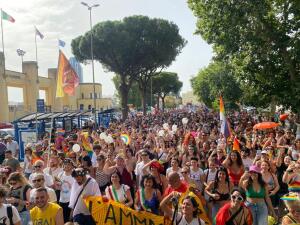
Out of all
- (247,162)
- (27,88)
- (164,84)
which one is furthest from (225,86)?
(164,84)

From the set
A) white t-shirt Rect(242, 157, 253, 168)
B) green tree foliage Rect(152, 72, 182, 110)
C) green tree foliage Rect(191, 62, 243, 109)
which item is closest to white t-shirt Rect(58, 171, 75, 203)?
white t-shirt Rect(242, 157, 253, 168)

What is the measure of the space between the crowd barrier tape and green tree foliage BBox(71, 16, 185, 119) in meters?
39.5

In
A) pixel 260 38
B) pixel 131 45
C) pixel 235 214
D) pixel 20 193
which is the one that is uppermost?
pixel 131 45

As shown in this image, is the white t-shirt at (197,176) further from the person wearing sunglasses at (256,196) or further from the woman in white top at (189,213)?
the woman in white top at (189,213)

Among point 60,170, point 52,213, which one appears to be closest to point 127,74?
point 60,170

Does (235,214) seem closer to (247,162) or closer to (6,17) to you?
(247,162)

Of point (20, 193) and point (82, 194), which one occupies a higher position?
point (20, 193)

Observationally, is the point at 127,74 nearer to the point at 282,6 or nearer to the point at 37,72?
the point at 37,72

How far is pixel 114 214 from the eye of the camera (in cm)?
578

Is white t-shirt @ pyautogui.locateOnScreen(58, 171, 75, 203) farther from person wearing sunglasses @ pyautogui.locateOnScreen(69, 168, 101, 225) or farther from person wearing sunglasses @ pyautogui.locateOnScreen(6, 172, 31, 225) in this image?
person wearing sunglasses @ pyautogui.locateOnScreen(6, 172, 31, 225)

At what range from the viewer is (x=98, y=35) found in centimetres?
4572

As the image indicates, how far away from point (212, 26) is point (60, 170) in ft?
38.6

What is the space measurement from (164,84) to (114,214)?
7878 cm

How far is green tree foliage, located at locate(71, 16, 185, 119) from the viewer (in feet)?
148
